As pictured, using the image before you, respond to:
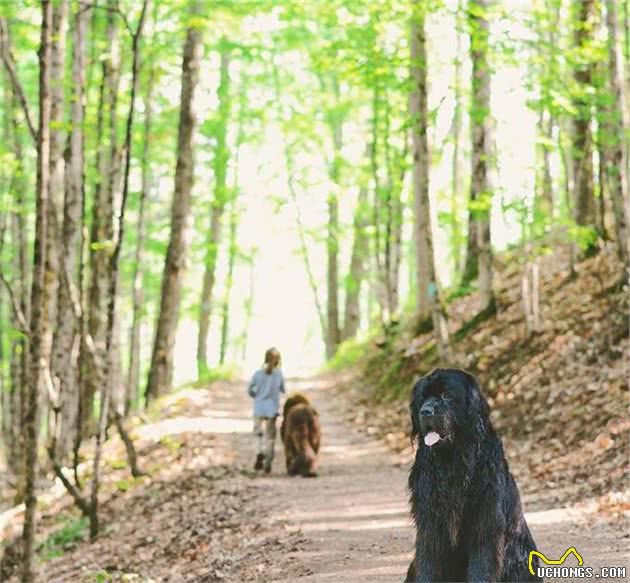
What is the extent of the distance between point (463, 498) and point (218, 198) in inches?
751

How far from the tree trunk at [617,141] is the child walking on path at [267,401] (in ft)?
16.5

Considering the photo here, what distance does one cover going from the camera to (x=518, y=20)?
13430 millimetres

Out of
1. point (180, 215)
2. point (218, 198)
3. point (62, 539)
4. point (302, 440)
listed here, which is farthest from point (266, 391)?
point (218, 198)

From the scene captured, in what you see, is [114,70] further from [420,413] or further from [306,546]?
[420,413]

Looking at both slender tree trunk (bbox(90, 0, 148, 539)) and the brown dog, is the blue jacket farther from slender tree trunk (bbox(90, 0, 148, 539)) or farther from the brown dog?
slender tree trunk (bbox(90, 0, 148, 539))

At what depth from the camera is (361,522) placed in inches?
366

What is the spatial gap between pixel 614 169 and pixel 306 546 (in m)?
6.84

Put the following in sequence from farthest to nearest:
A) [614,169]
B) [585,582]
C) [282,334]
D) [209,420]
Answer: [282,334]
[209,420]
[614,169]
[585,582]

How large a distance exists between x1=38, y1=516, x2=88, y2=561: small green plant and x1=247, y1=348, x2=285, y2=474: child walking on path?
255 centimetres

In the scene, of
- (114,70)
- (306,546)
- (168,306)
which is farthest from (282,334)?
(306,546)

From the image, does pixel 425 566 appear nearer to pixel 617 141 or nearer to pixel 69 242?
pixel 617 141

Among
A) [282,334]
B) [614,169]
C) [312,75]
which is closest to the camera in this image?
[614,169]

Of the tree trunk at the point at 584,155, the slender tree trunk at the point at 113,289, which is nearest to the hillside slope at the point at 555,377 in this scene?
the tree trunk at the point at 584,155

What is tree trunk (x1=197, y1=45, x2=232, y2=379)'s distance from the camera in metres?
23.8
